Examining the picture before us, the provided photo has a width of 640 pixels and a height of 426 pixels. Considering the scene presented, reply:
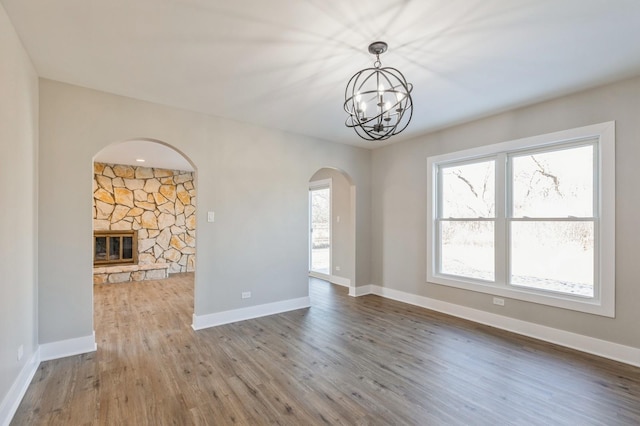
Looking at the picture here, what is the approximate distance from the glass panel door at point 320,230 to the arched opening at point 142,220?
107 inches

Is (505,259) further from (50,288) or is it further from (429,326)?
(50,288)

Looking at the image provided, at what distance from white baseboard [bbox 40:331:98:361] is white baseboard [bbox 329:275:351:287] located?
4270 mm

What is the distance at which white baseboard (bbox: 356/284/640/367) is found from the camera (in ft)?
9.84

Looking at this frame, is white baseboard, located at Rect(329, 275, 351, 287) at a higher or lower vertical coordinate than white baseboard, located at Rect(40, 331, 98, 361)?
lower

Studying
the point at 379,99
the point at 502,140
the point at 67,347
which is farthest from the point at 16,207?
the point at 502,140

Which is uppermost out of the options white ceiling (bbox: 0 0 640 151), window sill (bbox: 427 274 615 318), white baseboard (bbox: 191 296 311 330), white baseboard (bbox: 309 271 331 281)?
white ceiling (bbox: 0 0 640 151)

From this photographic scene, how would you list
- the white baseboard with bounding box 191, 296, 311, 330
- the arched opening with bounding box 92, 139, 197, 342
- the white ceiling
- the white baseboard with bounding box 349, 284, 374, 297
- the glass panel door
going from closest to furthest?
the white ceiling → the white baseboard with bounding box 191, 296, 311, 330 → the white baseboard with bounding box 349, 284, 374, 297 → the arched opening with bounding box 92, 139, 197, 342 → the glass panel door

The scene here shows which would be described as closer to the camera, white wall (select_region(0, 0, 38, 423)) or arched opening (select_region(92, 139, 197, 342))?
Result: white wall (select_region(0, 0, 38, 423))

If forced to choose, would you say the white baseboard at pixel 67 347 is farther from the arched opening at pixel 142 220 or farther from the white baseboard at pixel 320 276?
the white baseboard at pixel 320 276

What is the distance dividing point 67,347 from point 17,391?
820 millimetres

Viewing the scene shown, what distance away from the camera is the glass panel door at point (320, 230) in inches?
276

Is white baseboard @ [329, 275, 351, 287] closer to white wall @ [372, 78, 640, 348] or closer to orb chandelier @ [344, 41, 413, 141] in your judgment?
white wall @ [372, 78, 640, 348]

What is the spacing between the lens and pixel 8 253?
213 cm

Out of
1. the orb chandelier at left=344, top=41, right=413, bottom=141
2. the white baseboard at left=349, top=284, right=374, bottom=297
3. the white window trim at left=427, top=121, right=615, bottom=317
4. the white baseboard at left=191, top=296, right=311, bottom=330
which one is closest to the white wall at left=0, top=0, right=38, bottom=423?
the white baseboard at left=191, top=296, right=311, bottom=330
